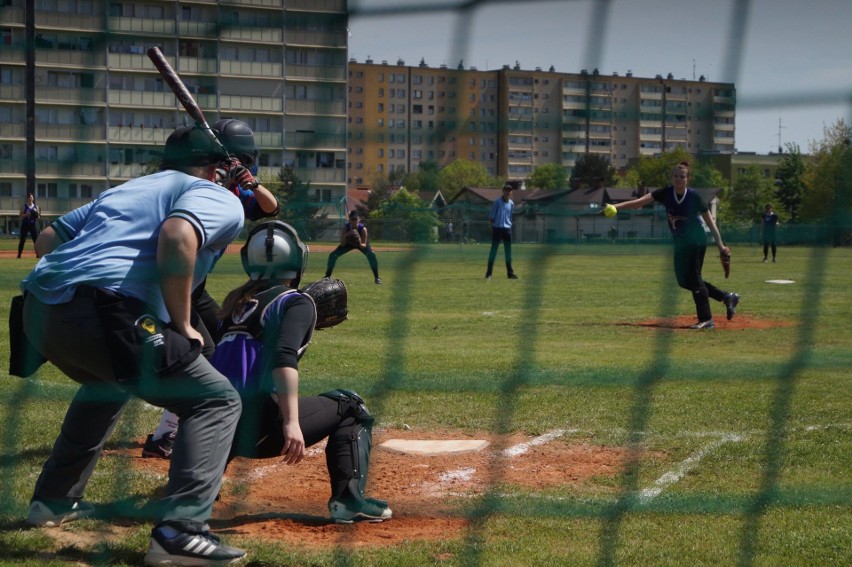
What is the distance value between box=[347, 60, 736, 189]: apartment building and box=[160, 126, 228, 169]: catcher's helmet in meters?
0.83

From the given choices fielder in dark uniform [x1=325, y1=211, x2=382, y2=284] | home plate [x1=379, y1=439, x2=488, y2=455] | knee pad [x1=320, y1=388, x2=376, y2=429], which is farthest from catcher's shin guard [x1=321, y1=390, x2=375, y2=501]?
fielder in dark uniform [x1=325, y1=211, x2=382, y2=284]

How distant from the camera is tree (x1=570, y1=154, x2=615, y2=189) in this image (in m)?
5.02

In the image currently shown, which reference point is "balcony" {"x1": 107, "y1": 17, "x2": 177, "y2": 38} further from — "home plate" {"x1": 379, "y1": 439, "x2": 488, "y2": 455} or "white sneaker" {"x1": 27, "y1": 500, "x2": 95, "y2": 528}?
"home plate" {"x1": 379, "y1": 439, "x2": 488, "y2": 455}

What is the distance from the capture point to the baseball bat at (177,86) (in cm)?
467

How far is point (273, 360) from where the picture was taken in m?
4.16

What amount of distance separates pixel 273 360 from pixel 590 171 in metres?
2.02

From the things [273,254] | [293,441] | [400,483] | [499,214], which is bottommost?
[400,483]

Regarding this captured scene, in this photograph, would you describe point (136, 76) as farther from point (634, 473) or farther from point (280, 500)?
point (634, 473)

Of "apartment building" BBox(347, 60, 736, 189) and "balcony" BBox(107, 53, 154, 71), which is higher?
"balcony" BBox(107, 53, 154, 71)

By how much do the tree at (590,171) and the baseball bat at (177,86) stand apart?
1.67 m

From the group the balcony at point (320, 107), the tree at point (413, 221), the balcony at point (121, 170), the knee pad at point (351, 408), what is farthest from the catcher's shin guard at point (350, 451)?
the tree at point (413, 221)

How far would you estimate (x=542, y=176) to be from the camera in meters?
5.19

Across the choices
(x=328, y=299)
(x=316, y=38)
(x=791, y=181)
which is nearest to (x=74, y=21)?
(x=316, y=38)

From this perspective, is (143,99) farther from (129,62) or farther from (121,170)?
(121,170)
